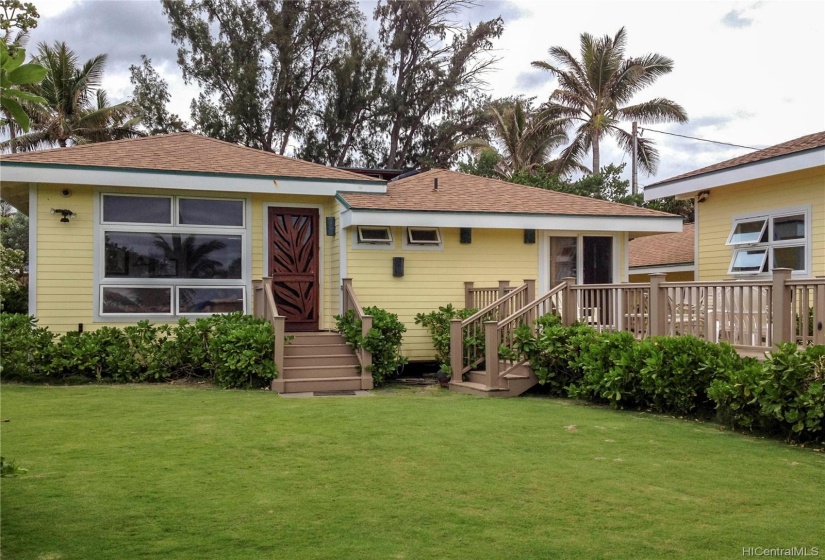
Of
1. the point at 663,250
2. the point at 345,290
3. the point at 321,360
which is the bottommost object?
the point at 321,360

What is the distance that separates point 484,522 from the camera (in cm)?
403

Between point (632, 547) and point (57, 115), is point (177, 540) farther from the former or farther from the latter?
point (57, 115)

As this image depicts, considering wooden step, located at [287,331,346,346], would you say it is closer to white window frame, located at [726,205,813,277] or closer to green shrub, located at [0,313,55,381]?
green shrub, located at [0,313,55,381]

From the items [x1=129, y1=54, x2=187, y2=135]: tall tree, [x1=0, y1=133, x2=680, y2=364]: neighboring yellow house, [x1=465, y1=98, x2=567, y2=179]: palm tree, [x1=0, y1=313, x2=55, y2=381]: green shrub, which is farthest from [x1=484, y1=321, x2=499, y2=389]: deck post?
[x1=129, y1=54, x2=187, y2=135]: tall tree

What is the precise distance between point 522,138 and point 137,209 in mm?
21121

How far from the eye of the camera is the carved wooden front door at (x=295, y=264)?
11.9m

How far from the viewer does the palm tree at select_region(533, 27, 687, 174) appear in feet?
90.3

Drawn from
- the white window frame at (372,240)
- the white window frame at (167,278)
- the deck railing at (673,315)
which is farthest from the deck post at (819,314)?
the white window frame at (167,278)

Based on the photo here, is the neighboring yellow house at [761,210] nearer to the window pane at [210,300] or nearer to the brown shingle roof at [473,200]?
the brown shingle roof at [473,200]

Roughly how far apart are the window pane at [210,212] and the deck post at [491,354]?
15.3 ft

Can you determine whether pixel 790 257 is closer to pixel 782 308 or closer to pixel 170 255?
pixel 782 308

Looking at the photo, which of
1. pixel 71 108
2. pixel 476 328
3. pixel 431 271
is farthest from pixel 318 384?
pixel 71 108

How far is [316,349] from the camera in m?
10.9

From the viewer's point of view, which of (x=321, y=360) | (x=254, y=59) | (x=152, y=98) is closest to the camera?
(x=321, y=360)
